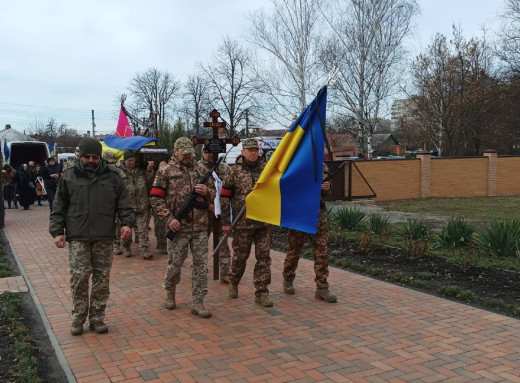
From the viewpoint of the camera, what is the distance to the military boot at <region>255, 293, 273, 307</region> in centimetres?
596

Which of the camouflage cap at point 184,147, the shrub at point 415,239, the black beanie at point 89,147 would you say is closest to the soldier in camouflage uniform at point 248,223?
the camouflage cap at point 184,147

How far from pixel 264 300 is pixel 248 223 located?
90 cm

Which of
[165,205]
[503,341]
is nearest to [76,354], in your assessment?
[165,205]

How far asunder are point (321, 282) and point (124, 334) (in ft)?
7.64

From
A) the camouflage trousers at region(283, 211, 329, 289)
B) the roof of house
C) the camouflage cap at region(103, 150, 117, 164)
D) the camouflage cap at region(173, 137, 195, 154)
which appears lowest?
the camouflage trousers at region(283, 211, 329, 289)

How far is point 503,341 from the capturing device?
484 cm

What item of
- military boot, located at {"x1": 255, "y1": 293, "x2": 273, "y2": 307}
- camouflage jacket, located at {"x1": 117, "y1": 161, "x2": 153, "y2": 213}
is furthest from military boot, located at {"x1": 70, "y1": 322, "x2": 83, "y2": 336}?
camouflage jacket, located at {"x1": 117, "y1": 161, "x2": 153, "y2": 213}

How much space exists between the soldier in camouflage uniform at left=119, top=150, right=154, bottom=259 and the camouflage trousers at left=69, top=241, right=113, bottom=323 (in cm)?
371

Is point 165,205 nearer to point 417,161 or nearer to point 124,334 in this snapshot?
point 124,334

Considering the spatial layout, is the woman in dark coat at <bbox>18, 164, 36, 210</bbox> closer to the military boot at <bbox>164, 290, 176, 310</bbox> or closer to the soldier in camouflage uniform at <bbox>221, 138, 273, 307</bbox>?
the military boot at <bbox>164, 290, 176, 310</bbox>

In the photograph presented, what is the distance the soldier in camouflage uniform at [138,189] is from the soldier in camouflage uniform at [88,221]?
12.4 feet

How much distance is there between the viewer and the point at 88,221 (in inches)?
195

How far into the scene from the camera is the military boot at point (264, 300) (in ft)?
19.5

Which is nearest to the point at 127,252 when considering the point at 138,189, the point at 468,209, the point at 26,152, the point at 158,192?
the point at 138,189
